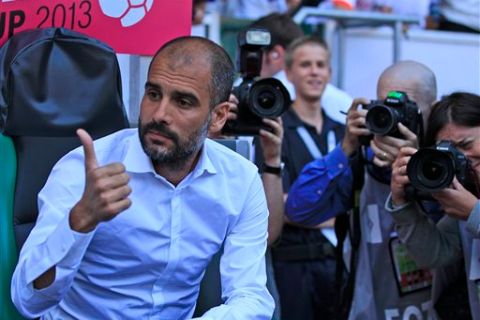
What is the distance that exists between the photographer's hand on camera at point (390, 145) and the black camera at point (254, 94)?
45 cm

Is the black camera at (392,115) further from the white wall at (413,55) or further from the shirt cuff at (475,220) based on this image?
the white wall at (413,55)

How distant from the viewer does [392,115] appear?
3.52 meters

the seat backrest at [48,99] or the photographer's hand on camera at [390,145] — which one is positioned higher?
the seat backrest at [48,99]

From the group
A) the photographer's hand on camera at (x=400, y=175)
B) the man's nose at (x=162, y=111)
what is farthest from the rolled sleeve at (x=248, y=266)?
the photographer's hand on camera at (x=400, y=175)

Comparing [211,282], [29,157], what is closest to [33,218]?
[29,157]

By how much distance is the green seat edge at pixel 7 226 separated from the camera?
2.88 meters

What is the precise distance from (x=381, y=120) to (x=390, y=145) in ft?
0.36

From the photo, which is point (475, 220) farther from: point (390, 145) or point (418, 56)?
point (418, 56)

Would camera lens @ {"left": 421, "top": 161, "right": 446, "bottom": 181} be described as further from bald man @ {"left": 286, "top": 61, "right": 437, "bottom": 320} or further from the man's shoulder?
the man's shoulder

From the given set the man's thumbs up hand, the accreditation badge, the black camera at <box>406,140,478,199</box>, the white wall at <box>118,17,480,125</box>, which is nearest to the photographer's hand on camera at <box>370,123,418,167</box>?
the black camera at <box>406,140,478,199</box>

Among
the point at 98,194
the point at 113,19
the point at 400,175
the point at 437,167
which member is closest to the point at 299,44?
the point at 113,19

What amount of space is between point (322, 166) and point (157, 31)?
92 cm

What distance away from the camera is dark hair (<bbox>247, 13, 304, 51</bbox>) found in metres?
5.33

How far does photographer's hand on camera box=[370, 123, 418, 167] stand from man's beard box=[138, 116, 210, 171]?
0.90m
